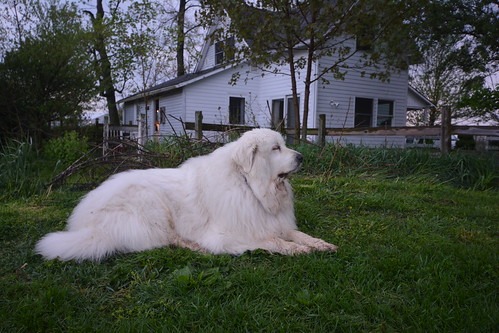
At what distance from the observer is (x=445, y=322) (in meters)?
2.12

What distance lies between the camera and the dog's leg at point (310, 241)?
10.7 feet

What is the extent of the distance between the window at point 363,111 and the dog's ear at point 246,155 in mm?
14976

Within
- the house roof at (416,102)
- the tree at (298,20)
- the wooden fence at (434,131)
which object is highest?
the tree at (298,20)

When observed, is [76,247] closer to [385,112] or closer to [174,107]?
[174,107]

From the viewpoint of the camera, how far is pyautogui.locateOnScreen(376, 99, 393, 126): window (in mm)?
18234

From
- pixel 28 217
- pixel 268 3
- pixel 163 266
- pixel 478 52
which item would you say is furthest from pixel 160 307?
pixel 478 52

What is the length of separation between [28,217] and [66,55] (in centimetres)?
926

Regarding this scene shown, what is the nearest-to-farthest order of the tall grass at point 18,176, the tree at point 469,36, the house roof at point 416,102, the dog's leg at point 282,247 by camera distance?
the dog's leg at point 282,247 → the tall grass at point 18,176 → the tree at point 469,36 → the house roof at point 416,102

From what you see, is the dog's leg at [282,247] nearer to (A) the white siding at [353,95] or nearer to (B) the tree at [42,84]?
(B) the tree at [42,84]

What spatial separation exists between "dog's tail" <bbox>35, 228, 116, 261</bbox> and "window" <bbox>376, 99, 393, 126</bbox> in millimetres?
17183

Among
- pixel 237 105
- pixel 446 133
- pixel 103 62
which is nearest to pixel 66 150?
pixel 446 133

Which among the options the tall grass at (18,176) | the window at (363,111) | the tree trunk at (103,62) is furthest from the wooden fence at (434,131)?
the tree trunk at (103,62)

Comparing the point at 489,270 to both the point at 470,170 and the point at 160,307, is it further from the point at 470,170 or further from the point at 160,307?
the point at 470,170

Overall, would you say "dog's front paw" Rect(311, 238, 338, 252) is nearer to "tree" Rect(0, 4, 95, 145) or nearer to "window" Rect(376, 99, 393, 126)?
"tree" Rect(0, 4, 95, 145)
